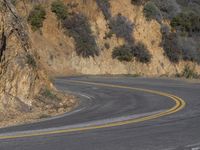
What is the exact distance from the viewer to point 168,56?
50.8 m

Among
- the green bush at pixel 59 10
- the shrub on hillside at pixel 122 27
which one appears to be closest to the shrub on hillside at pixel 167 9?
the shrub on hillside at pixel 122 27

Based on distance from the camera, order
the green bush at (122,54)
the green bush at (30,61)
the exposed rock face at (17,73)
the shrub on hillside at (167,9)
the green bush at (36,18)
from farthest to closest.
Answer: the shrub on hillside at (167,9) → the green bush at (122,54) → the green bush at (36,18) → the green bush at (30,61) → the exposed rock face at (17,73)

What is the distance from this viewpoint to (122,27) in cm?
5041

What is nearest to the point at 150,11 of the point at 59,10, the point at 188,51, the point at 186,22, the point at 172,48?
the point at 186,22

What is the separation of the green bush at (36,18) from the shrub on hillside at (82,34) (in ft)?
8.01

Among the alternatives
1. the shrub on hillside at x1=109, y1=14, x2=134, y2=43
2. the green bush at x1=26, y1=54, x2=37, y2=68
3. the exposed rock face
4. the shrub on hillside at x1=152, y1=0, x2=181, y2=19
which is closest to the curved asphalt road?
the exposed rock face

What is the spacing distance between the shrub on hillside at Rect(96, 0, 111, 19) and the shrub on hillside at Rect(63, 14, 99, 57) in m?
2.52

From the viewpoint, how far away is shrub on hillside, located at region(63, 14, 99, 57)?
46.0m

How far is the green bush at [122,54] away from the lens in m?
47.8

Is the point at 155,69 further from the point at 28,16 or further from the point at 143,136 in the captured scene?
the point at 143,136

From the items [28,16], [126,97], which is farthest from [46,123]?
[28,16]

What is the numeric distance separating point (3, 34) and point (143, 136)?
9475 mm

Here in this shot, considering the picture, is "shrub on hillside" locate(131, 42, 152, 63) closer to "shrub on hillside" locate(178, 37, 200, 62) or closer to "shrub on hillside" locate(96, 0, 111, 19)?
"shrub on hillside" locate(178, 37, 200, 62)

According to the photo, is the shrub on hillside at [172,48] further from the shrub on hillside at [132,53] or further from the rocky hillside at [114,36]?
the shrub on hillside at [132,53]
